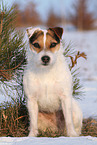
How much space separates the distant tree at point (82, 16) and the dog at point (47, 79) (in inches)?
1452

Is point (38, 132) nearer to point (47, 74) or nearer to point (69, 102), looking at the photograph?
point (69, 102)

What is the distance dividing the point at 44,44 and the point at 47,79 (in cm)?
49

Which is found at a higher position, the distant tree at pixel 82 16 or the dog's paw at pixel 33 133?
the distant tree at pixel 82 16

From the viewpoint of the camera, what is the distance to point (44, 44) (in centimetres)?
317

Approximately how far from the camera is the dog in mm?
3215

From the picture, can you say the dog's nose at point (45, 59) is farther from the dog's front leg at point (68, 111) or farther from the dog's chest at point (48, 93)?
the dog's front leg at point (68, 111)

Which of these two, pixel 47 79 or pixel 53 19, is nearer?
pixel 47 79

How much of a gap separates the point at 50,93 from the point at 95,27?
128 feet

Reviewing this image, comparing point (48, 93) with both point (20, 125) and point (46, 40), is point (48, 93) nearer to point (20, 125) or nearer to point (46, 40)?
point (46, 40)

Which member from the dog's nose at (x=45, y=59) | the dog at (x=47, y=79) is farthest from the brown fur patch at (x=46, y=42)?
the dog's nose at (x=45, y=59)

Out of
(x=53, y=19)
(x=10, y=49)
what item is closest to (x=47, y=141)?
(x=10, y=49)

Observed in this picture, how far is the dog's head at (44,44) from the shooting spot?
3.06 metres

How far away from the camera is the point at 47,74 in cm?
334

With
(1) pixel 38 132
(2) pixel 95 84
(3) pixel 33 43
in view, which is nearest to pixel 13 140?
(1) pixel 38 132
